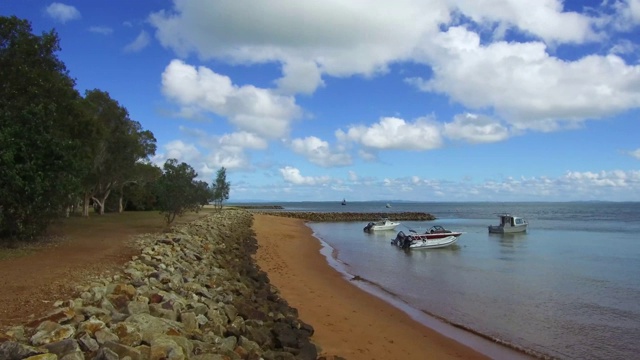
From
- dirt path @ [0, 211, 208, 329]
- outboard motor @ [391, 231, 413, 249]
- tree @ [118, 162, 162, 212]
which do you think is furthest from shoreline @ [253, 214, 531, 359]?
tree @ [118, 162, 162, 212]

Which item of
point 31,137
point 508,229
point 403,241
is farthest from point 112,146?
point 508,229

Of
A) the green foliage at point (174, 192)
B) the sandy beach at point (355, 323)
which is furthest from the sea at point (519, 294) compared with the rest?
the green foliage at point (174, 192)

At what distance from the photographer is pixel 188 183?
2722 cm

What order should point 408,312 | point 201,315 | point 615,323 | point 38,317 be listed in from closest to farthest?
point 38,317
point 201,315
point 615,323
point 408,312

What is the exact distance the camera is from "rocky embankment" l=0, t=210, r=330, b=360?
5898 millimetres

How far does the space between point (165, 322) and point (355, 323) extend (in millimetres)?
6091

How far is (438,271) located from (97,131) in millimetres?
18315

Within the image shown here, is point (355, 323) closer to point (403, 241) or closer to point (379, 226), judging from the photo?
point (403, 241)

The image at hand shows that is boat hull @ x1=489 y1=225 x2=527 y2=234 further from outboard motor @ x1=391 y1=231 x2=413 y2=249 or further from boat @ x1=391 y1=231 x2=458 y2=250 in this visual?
outboard motor @ x1=391 y1=231 x2=413 y2=249

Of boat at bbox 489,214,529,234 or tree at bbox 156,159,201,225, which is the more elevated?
tree at bbox 156,159,201,225

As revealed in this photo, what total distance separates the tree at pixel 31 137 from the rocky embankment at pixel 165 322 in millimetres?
4569

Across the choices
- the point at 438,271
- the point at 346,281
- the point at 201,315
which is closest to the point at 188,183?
the point at 346,281

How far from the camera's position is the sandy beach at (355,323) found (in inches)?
402

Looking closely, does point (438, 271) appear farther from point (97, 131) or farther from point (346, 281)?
point (97, 131)
